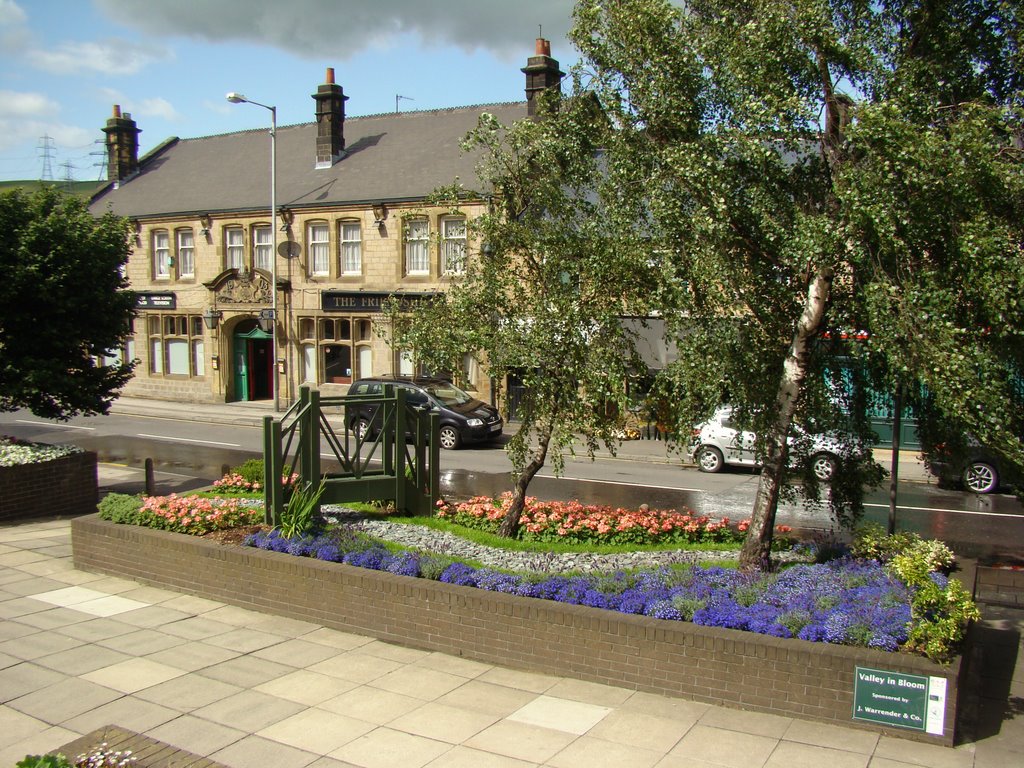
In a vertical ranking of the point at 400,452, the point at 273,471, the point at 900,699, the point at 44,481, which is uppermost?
the point at 400,452

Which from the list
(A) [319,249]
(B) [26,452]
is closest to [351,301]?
(A) [319,249]

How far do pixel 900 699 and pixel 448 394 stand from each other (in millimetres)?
19855

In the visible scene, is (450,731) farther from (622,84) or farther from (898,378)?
(622,84)

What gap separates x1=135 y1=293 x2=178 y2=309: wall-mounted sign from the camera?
116 ft

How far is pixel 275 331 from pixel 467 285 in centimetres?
2198

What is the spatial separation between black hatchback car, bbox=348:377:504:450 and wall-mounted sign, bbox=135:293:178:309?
1382 cm

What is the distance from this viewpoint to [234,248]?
33.8 m

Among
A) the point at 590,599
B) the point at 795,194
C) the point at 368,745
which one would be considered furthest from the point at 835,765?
the point at 795,194

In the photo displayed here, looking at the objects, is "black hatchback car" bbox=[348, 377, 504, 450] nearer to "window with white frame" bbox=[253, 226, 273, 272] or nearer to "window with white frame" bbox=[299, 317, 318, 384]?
"window with white frame" bbox=[299, 317, 318, 384]

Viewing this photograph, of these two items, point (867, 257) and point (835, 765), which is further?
point (867, 257)

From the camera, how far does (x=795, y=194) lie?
29.5 feet

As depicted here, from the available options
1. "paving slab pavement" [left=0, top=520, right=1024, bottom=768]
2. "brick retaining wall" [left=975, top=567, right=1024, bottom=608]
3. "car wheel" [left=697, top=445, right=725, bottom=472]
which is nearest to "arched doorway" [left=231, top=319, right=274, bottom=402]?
"car wheel" [left=697, top=445, right=725, bottom=472]

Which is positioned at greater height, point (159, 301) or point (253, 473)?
point (159, 301)

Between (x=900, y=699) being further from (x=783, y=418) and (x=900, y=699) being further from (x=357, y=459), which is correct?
(x=357, y=459)
